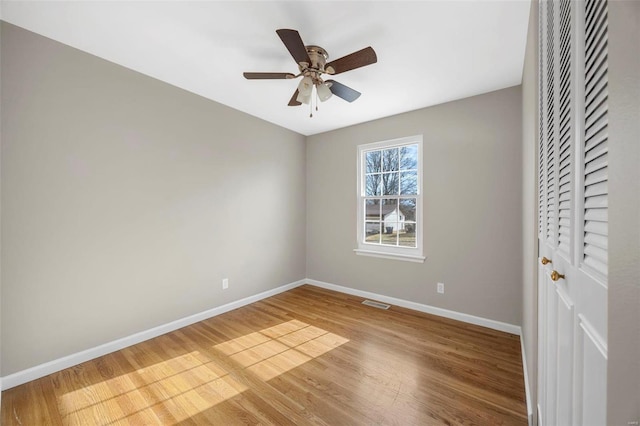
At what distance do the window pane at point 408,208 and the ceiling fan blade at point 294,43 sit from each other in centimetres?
225

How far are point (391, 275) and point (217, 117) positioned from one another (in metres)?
3.06

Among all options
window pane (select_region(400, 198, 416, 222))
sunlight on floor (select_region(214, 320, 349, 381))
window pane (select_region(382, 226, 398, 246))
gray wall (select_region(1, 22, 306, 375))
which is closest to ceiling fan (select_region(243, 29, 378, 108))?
gray wall (select_region(1, 22, 306, 375))

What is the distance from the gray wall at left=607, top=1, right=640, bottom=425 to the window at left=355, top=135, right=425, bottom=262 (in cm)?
305

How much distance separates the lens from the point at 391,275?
3572mm

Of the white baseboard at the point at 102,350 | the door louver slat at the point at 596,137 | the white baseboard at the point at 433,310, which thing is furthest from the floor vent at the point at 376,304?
the door louver slat at the point at 596,137

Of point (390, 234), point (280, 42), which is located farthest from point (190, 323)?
point (280, 42)

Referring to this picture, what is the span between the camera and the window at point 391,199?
3434mm

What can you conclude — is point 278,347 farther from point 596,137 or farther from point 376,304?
point 596,137

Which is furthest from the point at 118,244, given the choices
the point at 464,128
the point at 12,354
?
the point at 464,128

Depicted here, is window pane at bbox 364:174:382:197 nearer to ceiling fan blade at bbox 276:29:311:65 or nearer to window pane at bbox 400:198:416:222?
window pane at bbox 400:198:416:222

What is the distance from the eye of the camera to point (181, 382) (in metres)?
1.99

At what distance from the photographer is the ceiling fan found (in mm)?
1731

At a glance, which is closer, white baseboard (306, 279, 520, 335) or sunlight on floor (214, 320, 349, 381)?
sunlight on floor (214, 320, 349, 381)

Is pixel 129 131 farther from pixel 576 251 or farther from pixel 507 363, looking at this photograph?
pixel 507 363
